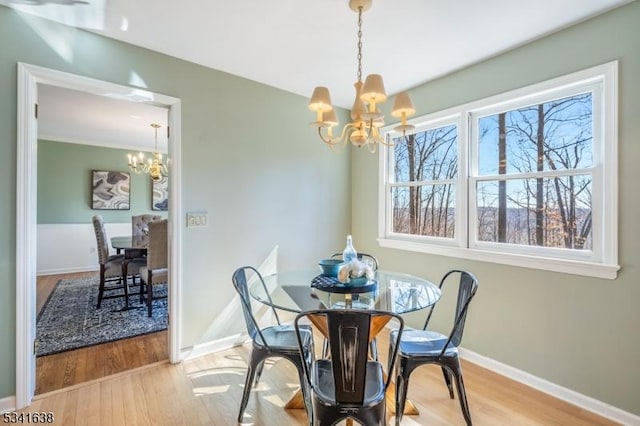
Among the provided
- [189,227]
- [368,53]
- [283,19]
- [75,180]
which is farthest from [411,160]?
[75,180]

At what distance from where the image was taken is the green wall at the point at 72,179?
550cm

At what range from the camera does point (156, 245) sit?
3.26m

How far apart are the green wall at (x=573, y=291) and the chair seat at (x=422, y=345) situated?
794 millimetres

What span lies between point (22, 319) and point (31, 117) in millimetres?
1264

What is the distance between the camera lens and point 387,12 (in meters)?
1.88

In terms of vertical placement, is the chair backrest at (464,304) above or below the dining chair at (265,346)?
above

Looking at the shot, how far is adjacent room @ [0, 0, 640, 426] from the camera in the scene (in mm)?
1800

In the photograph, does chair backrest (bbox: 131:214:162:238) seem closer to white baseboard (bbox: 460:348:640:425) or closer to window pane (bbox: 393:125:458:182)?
window pane (bbox: 393:125:458:182)

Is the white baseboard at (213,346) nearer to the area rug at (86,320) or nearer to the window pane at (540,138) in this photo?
the area rug at (86,320)

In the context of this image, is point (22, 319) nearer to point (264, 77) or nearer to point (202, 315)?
point (202, 315)

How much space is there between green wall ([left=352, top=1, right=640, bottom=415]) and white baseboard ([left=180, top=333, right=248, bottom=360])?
1.87 m

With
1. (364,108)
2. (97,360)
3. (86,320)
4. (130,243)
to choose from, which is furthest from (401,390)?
(130,243)

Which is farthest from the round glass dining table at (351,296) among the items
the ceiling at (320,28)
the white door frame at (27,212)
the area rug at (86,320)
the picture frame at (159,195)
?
the picture frame at (159,195)

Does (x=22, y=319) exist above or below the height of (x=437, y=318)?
above
